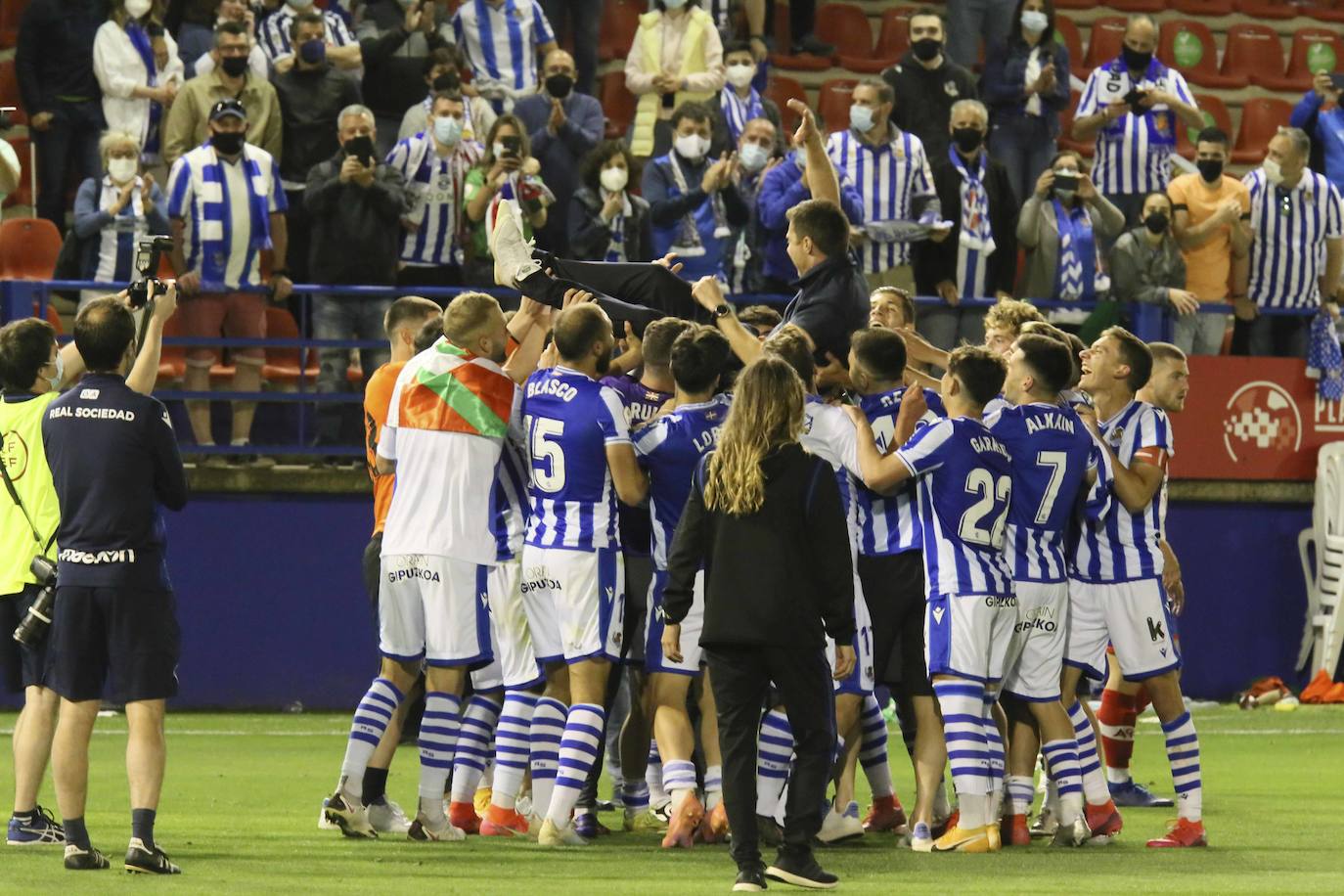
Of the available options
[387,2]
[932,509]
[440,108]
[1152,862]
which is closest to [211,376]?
[440,108]

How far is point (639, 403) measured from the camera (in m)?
8.66

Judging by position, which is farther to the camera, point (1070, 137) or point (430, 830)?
point (1070, 137)

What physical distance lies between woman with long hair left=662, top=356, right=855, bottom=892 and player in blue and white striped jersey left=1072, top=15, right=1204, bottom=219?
398 inches

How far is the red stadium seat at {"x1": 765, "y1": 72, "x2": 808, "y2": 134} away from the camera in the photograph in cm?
1855

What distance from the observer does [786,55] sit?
20.0 meters

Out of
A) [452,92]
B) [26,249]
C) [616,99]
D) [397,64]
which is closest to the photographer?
[26,249]

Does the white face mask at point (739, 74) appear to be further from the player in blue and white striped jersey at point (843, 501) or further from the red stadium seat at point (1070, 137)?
the player in blue and white striped jersey at point (843, 501)

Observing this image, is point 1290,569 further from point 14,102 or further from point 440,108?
point 14,102

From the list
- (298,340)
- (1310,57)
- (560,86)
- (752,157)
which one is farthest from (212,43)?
(1310,57)

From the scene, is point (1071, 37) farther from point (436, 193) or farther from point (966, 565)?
point (966, 565)

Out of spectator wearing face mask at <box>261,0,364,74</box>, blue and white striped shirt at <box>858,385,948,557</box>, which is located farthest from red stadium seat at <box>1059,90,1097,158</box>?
blue and white striped shirt at <box>858,385,948,557</box>

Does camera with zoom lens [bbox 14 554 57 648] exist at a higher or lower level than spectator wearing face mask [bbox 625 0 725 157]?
lower

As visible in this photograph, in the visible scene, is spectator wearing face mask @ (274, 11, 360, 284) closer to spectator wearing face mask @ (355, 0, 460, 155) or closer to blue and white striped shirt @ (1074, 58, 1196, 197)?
spectator wearing face mask @ (355, 0, 460, 155)

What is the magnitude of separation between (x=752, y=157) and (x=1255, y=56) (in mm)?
8731
